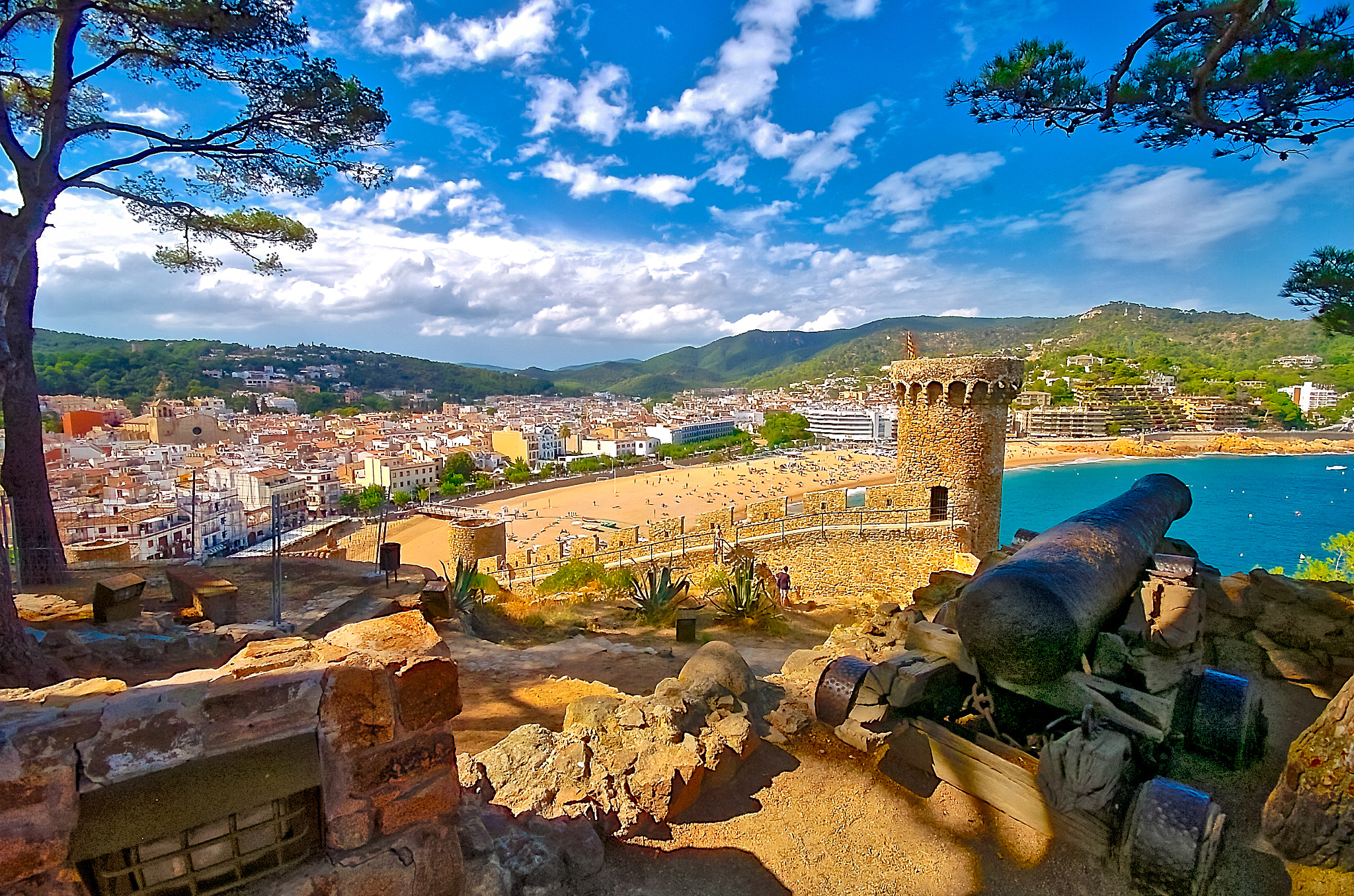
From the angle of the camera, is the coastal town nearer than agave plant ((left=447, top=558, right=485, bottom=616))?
No

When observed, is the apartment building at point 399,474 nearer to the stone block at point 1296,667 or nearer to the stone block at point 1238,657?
the stone block at point 1238,657

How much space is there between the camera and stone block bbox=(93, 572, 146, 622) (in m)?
5.25

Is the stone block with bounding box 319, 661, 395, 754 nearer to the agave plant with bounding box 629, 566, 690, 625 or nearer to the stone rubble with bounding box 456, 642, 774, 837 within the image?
the stone rubble with bounding box 456, 642, 774, 837

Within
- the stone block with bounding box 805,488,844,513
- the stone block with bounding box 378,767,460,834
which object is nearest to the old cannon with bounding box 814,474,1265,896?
the stone block with bounding box 378,767,460,834

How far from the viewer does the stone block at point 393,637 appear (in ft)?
6.75

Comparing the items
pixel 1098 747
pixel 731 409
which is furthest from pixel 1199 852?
pixel 731 409

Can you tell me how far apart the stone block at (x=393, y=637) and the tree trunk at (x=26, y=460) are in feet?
22.5

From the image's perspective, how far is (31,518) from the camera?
6434 millimetres

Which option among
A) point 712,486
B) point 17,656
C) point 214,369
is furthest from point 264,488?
point 214,369

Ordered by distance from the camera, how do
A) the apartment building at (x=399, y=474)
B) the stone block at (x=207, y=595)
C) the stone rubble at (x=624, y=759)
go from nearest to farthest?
the stone rubble at (x=624, y=759) → the stone block at (x=207, y=595) → the apartment building at (x=399, y=474)

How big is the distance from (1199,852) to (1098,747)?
1.51 feet

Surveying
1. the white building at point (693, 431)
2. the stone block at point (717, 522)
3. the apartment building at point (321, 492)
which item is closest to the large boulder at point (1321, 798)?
the stone block at point (717, 522)

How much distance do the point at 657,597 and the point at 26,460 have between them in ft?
23.7

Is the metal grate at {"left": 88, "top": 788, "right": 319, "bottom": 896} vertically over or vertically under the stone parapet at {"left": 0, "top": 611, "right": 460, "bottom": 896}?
under
